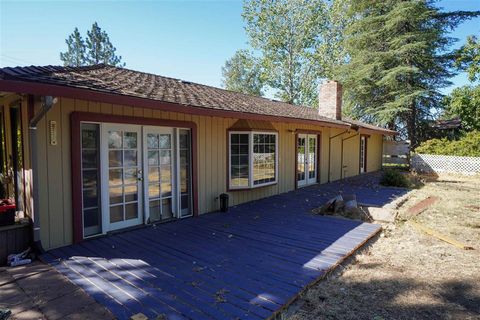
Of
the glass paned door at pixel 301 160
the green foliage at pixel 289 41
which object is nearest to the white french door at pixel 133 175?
the glass paned door at pixel 301 160

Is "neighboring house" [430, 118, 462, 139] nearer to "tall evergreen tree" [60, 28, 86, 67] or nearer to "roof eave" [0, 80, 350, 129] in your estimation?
"roof eave" [0, 80, 350, 129]

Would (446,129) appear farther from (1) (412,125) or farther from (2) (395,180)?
(2) (395,180)

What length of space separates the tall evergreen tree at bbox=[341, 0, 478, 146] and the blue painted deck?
59.3ft

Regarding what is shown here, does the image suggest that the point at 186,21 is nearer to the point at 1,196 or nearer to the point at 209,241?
the point at 1,196

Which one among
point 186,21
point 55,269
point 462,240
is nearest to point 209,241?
point 55,269

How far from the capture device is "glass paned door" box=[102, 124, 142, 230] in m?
5.30

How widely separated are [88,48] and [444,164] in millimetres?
28016

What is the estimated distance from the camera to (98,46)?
26281 millimetres

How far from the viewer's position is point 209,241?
5.17 meters

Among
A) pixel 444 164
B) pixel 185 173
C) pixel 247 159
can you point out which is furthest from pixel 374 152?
pixel 185 173

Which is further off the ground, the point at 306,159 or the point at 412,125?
the point at 412,125

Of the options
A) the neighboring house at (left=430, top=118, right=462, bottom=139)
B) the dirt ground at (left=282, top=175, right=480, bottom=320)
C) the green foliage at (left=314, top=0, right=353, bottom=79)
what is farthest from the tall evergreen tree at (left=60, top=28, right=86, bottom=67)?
the neighboring house at (left=430, top=118, right=462, bottom=139)

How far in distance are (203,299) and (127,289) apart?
914 millimetres

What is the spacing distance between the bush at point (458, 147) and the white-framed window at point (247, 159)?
44.6ft
